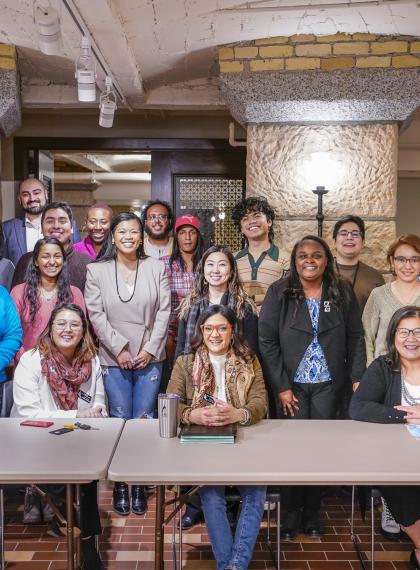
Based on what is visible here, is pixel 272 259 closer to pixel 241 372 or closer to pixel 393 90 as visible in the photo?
pixel 241 372

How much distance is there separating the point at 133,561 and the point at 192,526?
429 millimetres

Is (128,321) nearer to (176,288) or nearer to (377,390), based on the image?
(176,288)

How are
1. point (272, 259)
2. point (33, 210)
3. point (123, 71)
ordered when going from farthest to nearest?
point (123, 71) → point (33, 210) → point (272, 259)

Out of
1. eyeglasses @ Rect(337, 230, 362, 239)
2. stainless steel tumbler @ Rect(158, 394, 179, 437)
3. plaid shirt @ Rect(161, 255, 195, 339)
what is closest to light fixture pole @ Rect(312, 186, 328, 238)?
eyeglasses @ Rect(337, 230, 362, 239)

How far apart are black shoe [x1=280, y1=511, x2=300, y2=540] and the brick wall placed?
2.86 m

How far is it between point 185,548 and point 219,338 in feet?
3.49

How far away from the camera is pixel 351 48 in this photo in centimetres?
421

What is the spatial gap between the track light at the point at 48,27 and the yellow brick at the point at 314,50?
5.70 ft

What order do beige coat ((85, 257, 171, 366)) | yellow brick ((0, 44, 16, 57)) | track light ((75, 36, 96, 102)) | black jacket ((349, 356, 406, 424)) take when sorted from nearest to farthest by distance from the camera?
black jacket ((349, 356, 406, 424)), beige coat ((85, 257, 171, 366)), track light ((75, 36, 96, 102)), yellow brick ((0, 44, 16, 57))

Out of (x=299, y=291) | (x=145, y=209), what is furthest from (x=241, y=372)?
(x=145, y=209)

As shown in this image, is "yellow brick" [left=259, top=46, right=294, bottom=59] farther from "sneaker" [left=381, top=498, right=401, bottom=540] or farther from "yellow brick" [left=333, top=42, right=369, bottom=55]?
"sneaker" [left=381, top=498, right=401, bottom=540]

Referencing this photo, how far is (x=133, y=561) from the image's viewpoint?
9.42 ft

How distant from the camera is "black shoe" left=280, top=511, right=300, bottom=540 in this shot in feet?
10.1

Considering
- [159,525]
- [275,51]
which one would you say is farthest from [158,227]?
[159,525]
